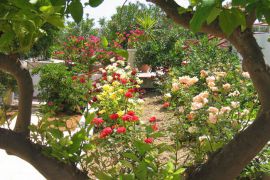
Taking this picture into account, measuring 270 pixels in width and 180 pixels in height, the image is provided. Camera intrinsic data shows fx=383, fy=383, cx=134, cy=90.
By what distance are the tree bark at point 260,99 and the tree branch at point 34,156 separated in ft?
1.80

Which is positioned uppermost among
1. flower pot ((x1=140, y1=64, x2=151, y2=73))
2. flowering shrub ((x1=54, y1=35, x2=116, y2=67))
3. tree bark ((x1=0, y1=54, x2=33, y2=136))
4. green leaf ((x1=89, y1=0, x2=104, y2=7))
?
flowering shrub ((x1=54, y1=35, x2=116, y2=67))

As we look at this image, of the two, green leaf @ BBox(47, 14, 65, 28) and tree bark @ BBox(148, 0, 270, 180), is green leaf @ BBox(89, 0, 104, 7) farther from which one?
tree bark @ BBox(148, 0, 270, 180)

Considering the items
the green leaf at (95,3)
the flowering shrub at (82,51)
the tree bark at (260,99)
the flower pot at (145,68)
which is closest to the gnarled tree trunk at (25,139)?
the tree bark at (260,99)

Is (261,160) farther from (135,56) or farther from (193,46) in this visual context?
(135,56)

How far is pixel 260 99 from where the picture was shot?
4.44 feet

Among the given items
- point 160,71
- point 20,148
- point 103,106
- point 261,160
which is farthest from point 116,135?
point 160,71

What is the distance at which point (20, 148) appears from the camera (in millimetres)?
1392

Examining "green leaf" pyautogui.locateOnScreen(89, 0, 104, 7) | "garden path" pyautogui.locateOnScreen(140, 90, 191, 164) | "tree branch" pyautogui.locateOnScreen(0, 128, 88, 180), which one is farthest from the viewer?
"garden path" pyautogui.locateOnScreen(140, 90, 191, 164)

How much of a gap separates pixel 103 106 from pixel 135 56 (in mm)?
5989

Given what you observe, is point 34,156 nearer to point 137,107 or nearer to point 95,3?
point 95,3

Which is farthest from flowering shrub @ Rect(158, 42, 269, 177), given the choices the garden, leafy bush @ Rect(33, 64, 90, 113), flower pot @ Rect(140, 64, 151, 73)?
flower pot @ Rect(140, 64, 151, 73)

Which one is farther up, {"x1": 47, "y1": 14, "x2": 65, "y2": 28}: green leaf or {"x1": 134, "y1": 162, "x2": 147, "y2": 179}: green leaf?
{"x1": 47, "y1": 14, "x2": 65, "y2": 28}: green leaf

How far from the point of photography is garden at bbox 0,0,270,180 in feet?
4.32

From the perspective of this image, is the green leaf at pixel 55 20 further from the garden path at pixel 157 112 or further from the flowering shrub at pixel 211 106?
the garden path at pixel 157 112
